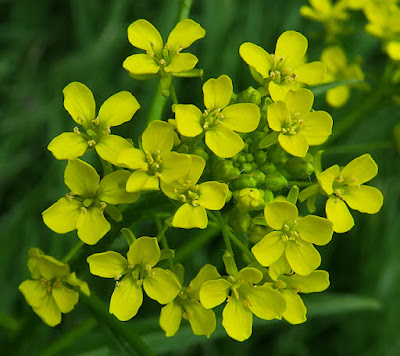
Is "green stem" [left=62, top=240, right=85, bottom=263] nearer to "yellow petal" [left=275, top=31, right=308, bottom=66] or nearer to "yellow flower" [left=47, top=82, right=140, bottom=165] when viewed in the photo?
"yellow flower" [left=47, top=82, right=140, bottom=165]

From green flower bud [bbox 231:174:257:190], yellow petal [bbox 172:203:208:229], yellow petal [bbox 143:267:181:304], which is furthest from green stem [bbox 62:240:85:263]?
green flower bud [bbox 231:174:257:190]

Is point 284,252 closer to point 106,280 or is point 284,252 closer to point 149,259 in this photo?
point 149,259

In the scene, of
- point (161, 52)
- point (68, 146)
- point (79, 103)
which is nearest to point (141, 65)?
point (161, 52)

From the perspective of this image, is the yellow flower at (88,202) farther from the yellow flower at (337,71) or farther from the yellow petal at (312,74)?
the yellow flower at (337,71)

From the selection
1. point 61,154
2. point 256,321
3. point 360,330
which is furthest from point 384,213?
point 61,154

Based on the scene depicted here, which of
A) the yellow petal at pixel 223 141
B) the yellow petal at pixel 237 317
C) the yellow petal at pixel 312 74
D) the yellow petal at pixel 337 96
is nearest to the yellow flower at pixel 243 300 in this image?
the yellow petal at pixel 237 317

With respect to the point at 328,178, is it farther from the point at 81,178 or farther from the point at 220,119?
the point at 81,178
